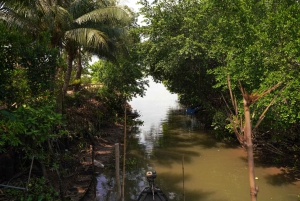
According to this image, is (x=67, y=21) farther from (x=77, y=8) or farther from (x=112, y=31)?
(x=112, y=31)

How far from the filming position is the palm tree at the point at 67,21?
28.4 feet

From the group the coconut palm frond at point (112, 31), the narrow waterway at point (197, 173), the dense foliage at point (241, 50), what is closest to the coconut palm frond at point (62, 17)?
the coconut palm frond at point (112, 31)

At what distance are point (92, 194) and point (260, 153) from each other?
26.6 feet

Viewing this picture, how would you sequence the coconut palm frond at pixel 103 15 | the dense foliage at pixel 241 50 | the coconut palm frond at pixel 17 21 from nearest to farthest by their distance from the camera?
1. the dense foliage at pixel 241 50
2. the coconut palm frond at pixel 17 21
3. the coconut palm frond at pixel 103 15

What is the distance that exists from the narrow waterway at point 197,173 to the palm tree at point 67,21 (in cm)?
495

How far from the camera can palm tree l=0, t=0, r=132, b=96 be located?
8.65m

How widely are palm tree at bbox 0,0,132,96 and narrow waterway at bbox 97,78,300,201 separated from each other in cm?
495

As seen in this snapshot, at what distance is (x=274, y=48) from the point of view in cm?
752

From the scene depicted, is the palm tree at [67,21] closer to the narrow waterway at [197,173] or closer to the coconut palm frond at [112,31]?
the coconut palm frond at [112,31]

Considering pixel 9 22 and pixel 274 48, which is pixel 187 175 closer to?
pixel 274 48

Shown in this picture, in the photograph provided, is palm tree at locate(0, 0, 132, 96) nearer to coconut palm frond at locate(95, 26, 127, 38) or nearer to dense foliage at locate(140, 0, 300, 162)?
coconut palm frond at locate(95, 26, 127, 38)

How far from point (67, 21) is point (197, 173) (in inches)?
297

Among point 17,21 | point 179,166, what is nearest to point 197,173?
point 179,166

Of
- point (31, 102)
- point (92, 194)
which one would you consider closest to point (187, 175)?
point (92, 194)
